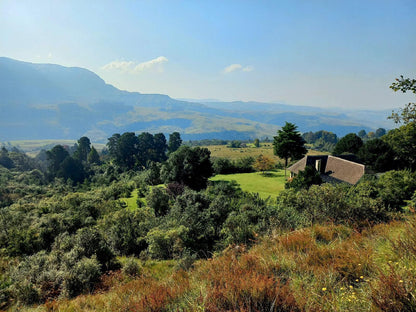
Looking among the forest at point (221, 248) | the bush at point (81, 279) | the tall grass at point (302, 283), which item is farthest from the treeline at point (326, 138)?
the bush at point (81, 279)

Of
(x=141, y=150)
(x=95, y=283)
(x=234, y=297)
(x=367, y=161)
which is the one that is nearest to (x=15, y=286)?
(x=95, y=283)

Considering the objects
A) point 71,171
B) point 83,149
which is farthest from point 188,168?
point 83,149

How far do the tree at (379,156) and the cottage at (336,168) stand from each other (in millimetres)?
6621

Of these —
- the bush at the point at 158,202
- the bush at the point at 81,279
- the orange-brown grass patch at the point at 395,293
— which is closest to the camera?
the orange-brown grass patch at the point at 395,293

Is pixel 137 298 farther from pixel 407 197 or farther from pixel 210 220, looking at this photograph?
pixel 407 197

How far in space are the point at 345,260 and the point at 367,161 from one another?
32657mm

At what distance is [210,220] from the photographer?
12867mm

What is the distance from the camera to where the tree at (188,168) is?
69.4 ft

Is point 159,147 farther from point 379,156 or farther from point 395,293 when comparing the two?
point 395,293

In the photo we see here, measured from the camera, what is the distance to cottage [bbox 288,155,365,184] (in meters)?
22.3

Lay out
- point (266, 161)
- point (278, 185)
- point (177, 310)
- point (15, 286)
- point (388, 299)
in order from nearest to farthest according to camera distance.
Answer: point (388, 299)
point (177, 310)
point (15, 286)
point (278, 185)
point (266, 161)

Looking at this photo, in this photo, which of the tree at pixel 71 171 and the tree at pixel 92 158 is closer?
the tree at pixel 71 171

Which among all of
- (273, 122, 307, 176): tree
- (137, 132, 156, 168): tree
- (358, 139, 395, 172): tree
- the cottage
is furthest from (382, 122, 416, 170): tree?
(137, 132, 156, 168): tree

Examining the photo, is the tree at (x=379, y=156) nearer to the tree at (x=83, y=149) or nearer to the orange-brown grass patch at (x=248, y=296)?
the orange-brown grass patch at (x=248, y=296)
